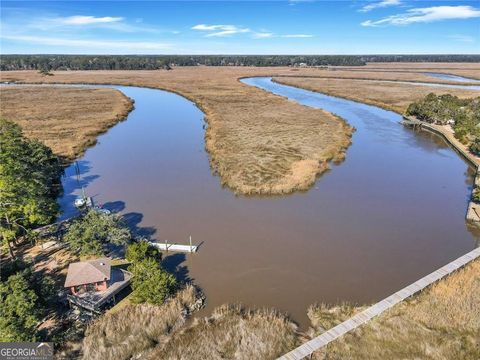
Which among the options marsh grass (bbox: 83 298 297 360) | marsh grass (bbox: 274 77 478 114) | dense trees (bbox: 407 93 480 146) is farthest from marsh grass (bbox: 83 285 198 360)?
marsh grass (bbox: 274 77 478 114)

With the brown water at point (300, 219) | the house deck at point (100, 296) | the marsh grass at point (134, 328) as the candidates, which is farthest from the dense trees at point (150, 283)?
the brown water at point (300, 219)

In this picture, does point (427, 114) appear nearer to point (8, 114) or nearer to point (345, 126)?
point (345, 126)

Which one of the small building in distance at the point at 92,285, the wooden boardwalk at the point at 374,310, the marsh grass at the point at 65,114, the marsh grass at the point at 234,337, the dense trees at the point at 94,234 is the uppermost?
the marsh grass at the point at 65,114

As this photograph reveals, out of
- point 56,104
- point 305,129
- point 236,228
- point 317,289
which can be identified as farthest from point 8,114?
point 317,289

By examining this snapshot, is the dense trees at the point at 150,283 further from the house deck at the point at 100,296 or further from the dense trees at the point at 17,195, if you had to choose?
the dense trees at the point at 17,195

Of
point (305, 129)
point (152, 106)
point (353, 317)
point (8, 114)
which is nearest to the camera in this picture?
point (353, 317)

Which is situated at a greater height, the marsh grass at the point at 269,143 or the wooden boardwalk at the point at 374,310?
the marsh grass at the point at 269,143
